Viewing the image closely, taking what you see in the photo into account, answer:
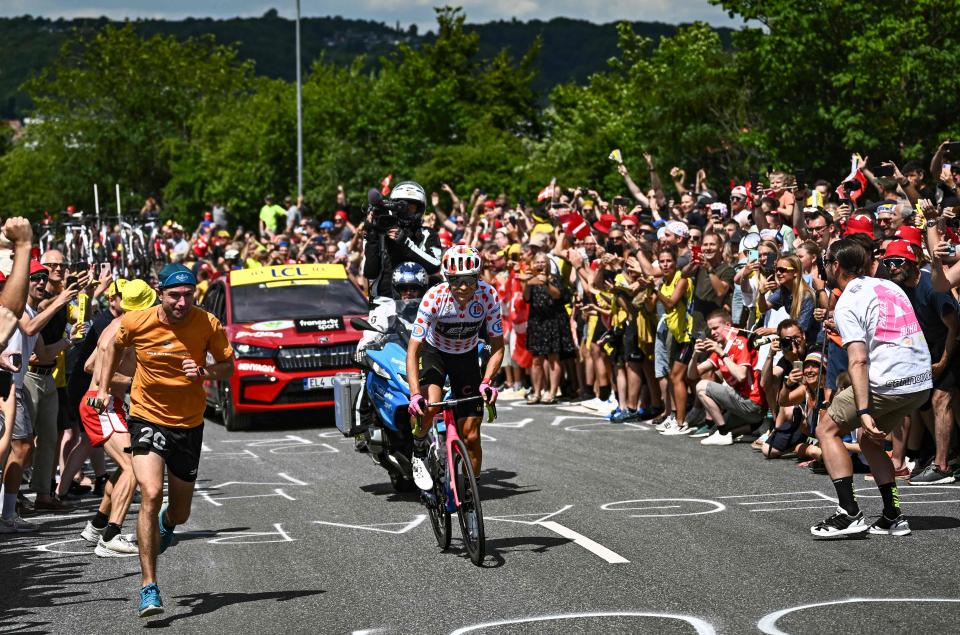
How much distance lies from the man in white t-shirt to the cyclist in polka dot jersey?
8.05 feet

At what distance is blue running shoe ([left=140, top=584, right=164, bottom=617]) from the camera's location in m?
8.28

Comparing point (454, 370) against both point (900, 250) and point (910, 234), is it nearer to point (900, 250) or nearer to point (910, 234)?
point (900, 250)

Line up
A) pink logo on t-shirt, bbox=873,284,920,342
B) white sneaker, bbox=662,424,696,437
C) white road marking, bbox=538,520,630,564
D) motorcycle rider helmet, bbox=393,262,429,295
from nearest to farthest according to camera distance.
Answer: white road marking, bbox=538,520,630,564, pink logo on t-shirt, bbox=873,284,920,342, motorcycle rider helmet, bbox=393,262,429,295, white sneaker, bbox=662,424,696,437

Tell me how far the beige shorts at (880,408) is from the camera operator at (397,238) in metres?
5.16

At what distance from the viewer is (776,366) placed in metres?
14.6

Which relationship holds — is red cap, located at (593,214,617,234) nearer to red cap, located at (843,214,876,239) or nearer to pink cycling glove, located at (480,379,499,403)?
red cap, located at (843,214,876,239)

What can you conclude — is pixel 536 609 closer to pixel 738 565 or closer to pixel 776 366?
pixel 738 565

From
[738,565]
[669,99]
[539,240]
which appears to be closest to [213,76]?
[669,99]

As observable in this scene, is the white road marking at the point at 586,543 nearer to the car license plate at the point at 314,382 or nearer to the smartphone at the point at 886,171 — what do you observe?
the smartphone at the point at 886,171

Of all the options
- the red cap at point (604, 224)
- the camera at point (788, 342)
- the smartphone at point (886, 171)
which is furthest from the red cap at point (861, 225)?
the red cap at point (604, 224)

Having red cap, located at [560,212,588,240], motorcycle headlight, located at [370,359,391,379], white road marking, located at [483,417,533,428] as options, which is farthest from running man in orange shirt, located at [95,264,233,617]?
red cap, located at [560,212,588,240]

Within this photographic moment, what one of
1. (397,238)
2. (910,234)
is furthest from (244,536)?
(910,234)

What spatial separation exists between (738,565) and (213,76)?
8290 cm

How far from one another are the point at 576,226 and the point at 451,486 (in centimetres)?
1075
